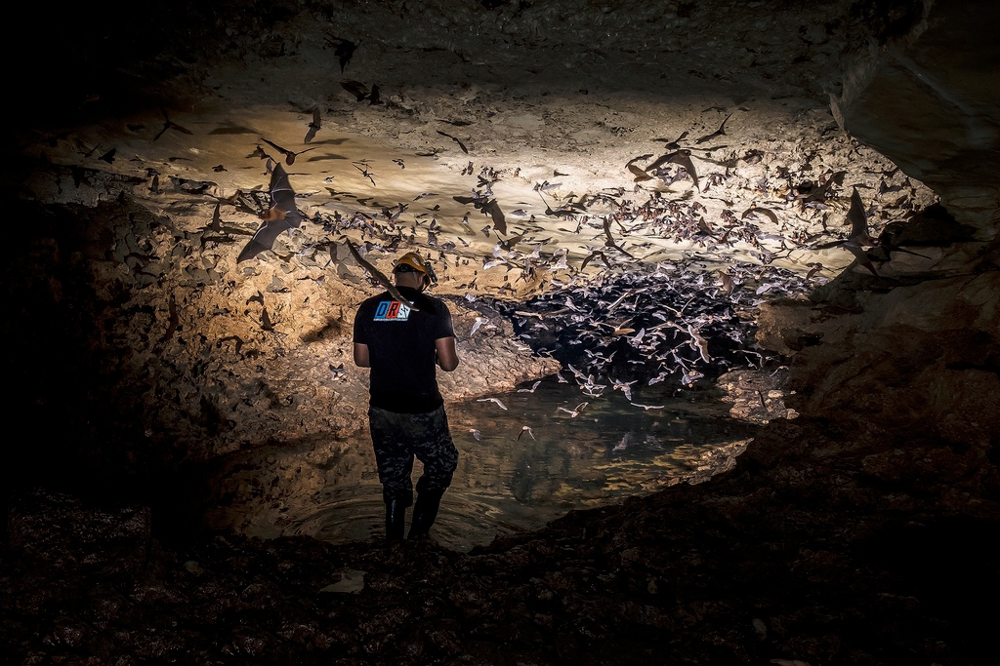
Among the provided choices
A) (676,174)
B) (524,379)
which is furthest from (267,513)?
(524,379)

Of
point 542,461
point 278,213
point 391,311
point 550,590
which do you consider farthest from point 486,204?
point 550,590

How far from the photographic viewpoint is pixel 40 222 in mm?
5605

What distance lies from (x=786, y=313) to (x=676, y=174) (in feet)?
9.42

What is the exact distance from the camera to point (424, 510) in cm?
362

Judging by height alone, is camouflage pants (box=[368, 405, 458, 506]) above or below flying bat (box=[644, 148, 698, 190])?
below

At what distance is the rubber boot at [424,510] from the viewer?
3611mm

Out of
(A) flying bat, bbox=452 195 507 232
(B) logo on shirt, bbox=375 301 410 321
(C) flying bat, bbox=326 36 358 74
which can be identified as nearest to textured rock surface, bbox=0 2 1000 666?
(C) flying bat, bbox=326 36 358 74

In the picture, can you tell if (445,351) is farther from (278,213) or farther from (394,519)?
(278,213)

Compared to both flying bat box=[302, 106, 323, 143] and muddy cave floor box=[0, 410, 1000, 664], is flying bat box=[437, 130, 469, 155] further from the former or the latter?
muddy cave floor box=[0, 410, 1000, 664]

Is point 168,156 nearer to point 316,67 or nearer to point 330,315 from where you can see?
point 316,67

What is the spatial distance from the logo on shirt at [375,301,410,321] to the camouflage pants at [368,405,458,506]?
1.94 ft

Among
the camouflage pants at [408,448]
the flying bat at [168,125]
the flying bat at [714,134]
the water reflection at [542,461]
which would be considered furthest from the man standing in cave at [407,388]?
the flying bat at [714,134]

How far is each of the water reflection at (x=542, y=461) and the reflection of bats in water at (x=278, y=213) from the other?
2602 mm

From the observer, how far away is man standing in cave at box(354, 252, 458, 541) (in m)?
3.45
